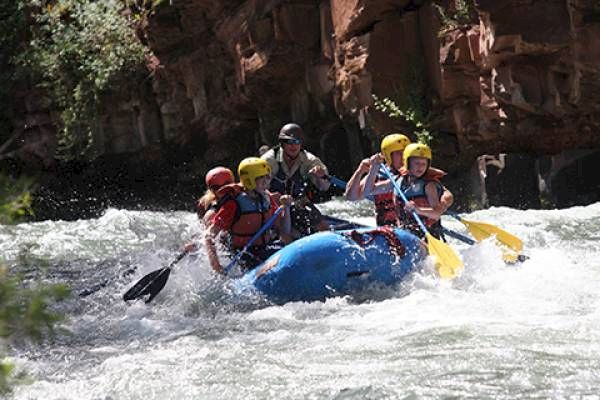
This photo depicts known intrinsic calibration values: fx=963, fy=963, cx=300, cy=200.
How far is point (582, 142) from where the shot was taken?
11.6m

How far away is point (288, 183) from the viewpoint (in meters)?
7.89

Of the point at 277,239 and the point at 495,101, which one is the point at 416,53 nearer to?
the point at 495,101

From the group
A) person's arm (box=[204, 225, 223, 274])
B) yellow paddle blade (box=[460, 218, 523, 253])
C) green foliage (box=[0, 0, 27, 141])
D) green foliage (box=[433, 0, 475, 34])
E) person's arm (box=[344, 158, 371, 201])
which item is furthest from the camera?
green foliage (box=[0, 0, 27, 141])

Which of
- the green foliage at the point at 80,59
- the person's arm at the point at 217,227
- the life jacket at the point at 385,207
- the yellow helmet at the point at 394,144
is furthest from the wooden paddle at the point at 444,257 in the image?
the green foliage at the point at 80,59

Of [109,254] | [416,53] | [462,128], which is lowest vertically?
[109,254]

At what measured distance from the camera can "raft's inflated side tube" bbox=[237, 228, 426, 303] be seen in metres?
6.57

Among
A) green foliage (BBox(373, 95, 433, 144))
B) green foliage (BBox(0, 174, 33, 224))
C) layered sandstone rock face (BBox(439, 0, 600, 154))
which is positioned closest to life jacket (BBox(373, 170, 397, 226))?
layered sandstone rock face (BBox(439, 0, 600, 154))

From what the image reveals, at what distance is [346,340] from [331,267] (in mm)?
1415

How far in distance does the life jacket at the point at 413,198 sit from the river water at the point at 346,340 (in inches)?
15.8

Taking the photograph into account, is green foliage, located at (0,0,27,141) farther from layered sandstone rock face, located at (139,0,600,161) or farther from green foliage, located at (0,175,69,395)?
green foliage, located at (0,175,69,395)

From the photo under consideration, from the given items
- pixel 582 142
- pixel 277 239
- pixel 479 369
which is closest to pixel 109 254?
pixel 277 239

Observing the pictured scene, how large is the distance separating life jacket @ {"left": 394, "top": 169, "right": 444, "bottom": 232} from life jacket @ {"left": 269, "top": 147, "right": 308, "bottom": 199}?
93 cm

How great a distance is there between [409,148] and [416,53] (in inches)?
230

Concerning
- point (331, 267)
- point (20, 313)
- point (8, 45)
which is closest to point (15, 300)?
point (20, 313)
